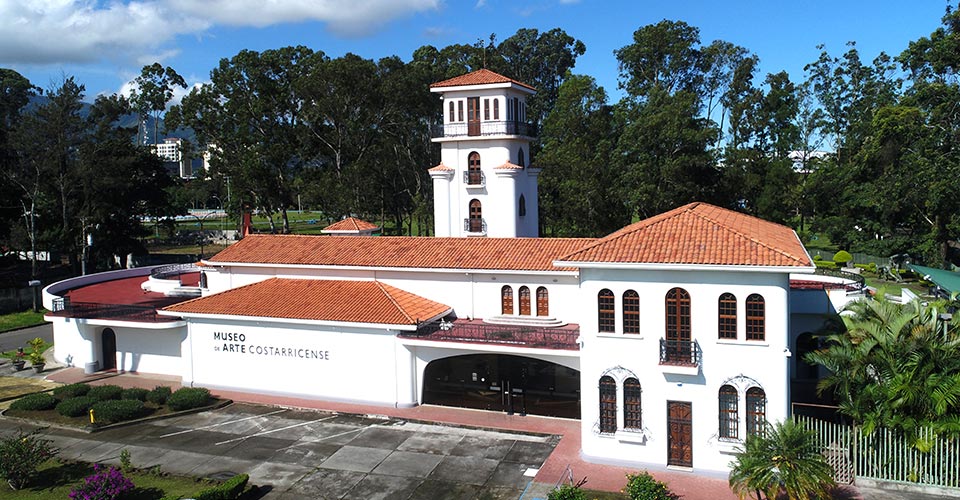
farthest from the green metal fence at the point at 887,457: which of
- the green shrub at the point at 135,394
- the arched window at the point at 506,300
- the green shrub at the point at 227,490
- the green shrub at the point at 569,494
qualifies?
the green shrub at the point at 135,394

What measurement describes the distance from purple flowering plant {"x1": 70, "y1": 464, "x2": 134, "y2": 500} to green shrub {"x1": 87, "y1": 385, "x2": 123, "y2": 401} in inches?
358

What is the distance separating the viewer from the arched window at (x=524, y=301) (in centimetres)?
2666

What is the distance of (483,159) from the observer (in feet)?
107

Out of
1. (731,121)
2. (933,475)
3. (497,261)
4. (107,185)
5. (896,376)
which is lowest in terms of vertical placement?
(933,475)

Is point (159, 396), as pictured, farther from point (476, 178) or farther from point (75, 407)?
point (476, 178)

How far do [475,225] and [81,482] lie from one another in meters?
18.7

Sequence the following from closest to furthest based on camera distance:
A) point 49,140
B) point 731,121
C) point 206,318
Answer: point 206,318 < point 49,140 < point 731,121

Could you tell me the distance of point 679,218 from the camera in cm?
2112

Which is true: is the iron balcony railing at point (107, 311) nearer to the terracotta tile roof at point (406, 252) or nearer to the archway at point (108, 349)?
the archway at point (108, 349)

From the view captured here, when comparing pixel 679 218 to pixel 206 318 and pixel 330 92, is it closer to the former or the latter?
pixel 206 318

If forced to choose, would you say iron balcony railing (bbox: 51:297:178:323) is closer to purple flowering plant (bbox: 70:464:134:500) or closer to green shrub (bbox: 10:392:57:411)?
green shrub (bbox: 10:392:57:411)

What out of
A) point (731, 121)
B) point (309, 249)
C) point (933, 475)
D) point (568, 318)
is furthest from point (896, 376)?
point (731, 121)

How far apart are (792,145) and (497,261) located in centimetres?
5623

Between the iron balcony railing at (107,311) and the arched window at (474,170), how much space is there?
45.0 ft
